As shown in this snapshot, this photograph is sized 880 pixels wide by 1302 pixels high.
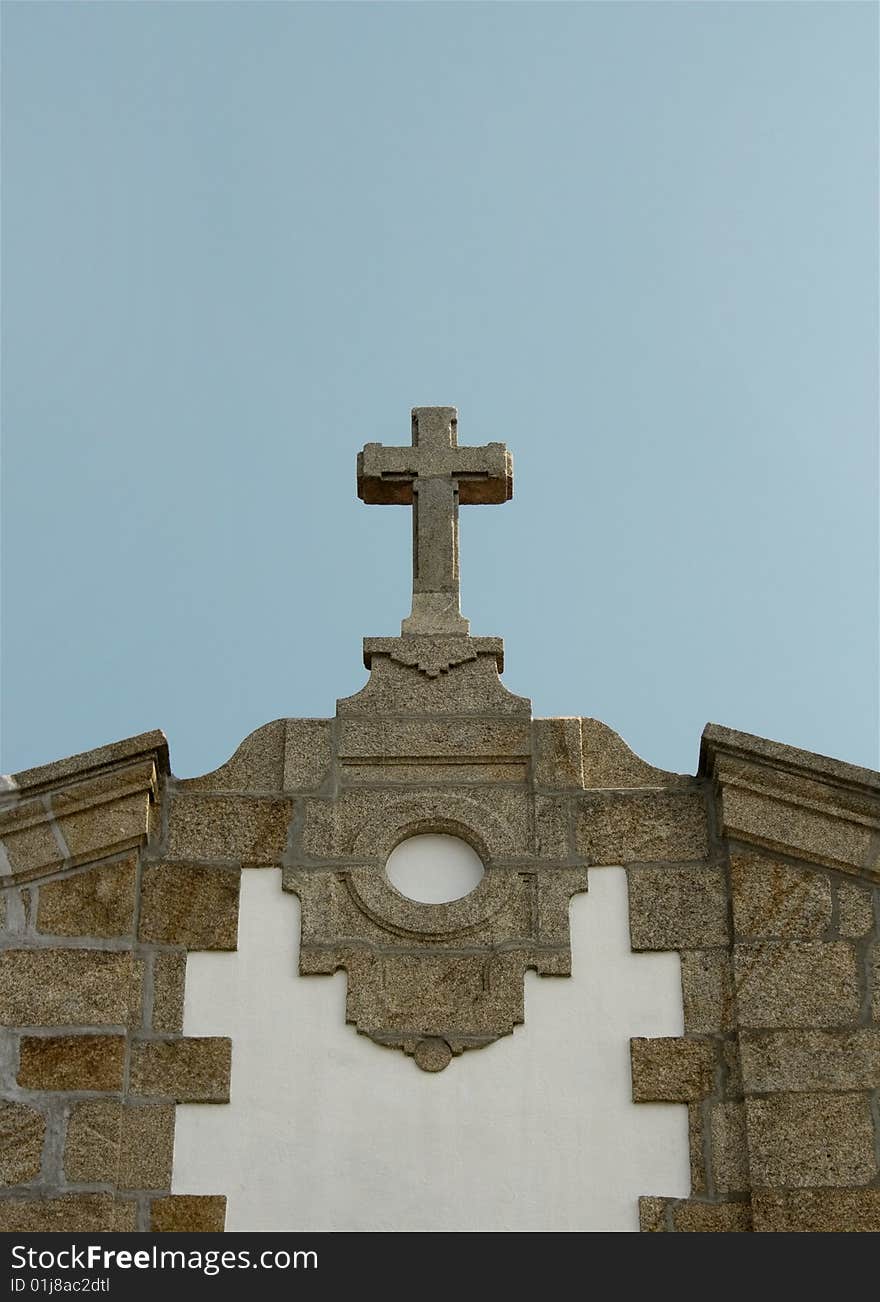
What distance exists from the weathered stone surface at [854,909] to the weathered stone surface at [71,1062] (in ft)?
8.99

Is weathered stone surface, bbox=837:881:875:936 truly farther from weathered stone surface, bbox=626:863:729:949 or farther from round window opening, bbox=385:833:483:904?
round window opening, bbox=385:833:483:904

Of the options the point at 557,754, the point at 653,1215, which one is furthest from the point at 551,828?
the point at 653,1215

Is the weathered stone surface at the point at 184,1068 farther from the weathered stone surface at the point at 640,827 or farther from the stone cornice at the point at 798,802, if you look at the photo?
the stone cornice at the point at 798,802

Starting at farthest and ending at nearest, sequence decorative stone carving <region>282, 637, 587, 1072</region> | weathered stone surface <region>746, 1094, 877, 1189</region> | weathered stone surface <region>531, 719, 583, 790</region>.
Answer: weathered stone surface <region>531, 719, 583, 790</region>, decorative stone carving <region>282, 637, 587, 1072</region>, weathered stone surface <region>746, 1094, 877, 1189</region>

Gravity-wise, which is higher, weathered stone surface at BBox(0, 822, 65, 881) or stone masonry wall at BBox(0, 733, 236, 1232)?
weathered stone surface at BBox(0, 822, 65, 881)

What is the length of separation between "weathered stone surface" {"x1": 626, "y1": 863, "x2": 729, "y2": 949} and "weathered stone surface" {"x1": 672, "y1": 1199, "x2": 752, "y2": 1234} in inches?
38.6

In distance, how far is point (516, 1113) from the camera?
26.9 ft

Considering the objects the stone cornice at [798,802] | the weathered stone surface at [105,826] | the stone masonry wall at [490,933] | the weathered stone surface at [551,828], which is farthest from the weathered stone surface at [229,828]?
the stone cornice at [798,802]

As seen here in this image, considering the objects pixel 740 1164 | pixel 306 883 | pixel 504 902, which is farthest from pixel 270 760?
pixel 740 1164

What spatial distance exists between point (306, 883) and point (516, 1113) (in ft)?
3.94

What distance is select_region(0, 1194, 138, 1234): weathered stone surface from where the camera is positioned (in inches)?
311

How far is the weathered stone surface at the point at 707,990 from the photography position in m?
8.30

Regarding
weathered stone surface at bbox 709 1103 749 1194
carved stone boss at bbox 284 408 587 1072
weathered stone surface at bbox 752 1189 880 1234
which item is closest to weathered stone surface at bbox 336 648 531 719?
carved stone boss at bbox 284 408 587 1072

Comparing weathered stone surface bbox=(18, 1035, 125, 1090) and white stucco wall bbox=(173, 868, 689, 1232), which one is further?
weathered stone surface bbox=(18, 1035, 125, 1090)
